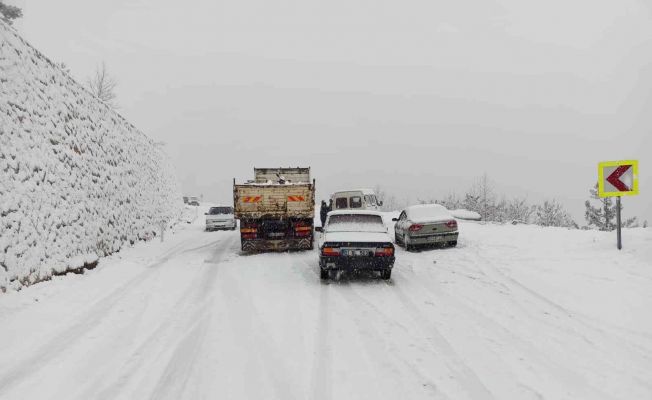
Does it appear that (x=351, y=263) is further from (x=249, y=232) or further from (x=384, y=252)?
(x=249, y=232)

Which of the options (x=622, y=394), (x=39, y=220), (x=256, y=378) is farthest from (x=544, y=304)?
(x=39, y=220)

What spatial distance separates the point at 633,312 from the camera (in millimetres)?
6309

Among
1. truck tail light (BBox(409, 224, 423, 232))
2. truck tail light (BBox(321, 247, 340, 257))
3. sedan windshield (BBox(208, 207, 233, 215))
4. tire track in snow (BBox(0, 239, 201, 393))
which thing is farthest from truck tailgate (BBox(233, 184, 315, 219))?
sedan windshield (BBox(208, 207, 233, 215))

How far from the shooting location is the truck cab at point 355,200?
790 inches

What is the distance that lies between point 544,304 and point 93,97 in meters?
14.5

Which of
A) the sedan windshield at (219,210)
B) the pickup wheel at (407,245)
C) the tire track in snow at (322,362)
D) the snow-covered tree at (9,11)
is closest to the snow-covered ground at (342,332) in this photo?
the tire track in snow at (322,362)

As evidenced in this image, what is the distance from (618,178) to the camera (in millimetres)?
9742

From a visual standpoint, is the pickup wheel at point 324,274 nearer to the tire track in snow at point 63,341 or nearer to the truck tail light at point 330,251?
the truck tail light at point 330,251

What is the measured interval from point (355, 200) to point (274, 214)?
792 centimetres

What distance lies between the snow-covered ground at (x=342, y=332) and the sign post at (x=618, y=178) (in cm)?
132

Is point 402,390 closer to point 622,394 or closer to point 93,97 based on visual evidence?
point 622,394

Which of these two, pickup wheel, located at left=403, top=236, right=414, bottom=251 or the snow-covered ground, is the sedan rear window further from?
the snow-covered ground

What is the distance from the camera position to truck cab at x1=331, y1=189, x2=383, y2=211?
20062mm

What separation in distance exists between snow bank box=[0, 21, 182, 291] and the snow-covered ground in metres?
0.74
